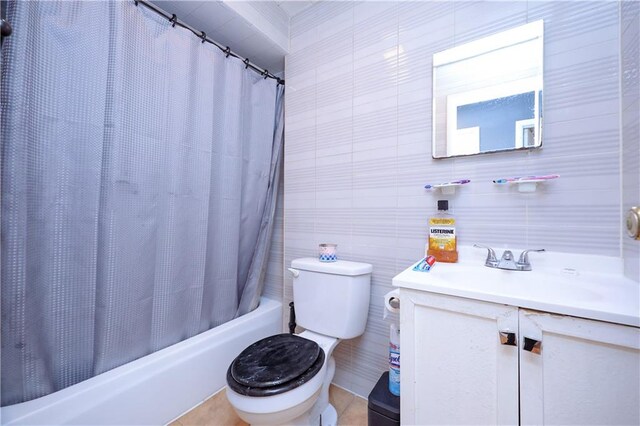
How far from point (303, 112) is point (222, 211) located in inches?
30.5

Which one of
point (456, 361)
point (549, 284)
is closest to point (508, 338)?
point (456, 361)

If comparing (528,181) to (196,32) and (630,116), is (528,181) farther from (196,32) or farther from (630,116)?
(196,32)

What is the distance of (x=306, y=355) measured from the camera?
98 cm

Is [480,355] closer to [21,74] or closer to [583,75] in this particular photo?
[583,75]

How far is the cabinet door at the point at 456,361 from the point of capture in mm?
607

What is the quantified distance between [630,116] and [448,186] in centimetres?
53

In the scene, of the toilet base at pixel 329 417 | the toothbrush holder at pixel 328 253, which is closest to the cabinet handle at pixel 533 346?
the toothbrush holder at pixel 328 253

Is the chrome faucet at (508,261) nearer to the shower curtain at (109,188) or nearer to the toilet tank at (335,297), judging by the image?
the toilet tank at (335,297)

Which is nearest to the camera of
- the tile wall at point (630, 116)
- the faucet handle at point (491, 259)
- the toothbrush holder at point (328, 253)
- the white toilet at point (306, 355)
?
the tile wall at point (630, 116)

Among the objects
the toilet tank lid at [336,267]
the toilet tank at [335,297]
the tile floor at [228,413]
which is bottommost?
the tile floor at [228,413]

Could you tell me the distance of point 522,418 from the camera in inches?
23.2

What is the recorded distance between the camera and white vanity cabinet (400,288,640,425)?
0.51 metres

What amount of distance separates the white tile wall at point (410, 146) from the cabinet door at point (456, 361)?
451 mm

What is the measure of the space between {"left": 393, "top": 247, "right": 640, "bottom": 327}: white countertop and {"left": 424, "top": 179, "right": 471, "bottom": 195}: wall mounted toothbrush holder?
250 mm
